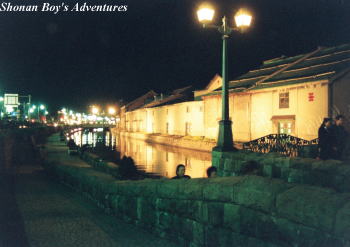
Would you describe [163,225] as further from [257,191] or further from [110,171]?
[110,171]

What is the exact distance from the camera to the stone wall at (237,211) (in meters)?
3.42

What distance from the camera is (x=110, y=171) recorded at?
13672 millimetres

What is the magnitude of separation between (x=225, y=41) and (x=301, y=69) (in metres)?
17.0

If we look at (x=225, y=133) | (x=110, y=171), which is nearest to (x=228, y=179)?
(x=225, y=133)

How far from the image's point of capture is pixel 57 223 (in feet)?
22.5

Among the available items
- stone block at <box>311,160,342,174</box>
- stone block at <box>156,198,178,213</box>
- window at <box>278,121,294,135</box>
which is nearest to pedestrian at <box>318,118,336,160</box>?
stone block at <box>311,160,342,174</box>

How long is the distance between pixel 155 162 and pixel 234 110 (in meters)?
9.04

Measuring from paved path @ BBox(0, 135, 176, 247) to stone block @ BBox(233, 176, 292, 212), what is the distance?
2.12 m

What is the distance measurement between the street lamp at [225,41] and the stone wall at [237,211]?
4.30 metres

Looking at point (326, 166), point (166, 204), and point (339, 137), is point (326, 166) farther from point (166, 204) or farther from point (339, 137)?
point (166, 204)

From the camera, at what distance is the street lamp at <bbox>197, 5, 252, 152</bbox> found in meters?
10.8

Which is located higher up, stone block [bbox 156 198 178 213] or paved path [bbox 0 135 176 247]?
stone block [bbox 156 198 178 213]

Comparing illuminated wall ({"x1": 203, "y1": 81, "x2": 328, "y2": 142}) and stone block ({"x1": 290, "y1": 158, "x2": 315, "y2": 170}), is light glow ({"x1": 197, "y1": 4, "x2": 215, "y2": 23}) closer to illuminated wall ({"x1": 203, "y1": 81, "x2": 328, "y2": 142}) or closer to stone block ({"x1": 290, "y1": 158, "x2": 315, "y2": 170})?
stone block ({"x1": 290, "y1": 158, "x2": 315, "y2": 170})

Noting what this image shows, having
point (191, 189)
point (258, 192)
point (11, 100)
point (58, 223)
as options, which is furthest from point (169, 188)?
point (11, 100)
